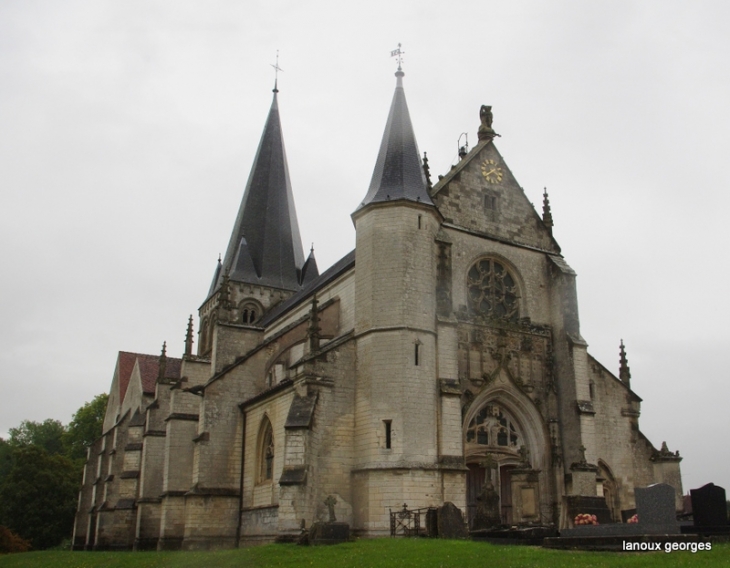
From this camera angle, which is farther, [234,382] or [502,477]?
[234,382]

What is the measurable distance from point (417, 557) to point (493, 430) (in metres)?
12.3

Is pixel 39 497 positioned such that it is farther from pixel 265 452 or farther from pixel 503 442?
pixel 503 442

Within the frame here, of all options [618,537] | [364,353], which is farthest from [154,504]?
[618,537]

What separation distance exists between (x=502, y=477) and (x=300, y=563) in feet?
40.8

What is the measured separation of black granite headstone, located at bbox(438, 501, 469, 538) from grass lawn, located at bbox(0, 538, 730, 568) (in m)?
1.12

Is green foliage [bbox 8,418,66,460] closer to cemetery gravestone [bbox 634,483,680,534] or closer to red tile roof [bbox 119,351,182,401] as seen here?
red tile roof [bbox 119,351,182,401]

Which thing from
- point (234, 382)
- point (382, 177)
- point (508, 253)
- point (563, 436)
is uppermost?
point (382, 177)

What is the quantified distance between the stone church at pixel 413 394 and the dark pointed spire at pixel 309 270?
14.3 meters

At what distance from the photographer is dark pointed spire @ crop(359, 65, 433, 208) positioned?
28234 mm

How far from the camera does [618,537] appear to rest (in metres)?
15.0

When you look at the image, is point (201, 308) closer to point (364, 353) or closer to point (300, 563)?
point (364, 353)

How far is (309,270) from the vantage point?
2028 inches

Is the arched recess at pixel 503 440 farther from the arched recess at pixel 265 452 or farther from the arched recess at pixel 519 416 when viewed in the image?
the arched recess at pixel 265 452

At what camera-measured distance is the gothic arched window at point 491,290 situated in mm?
29562
